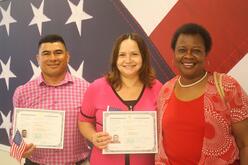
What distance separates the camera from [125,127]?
6.59ft

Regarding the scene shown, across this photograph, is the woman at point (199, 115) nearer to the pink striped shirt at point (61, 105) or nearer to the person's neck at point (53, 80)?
the pink striped shirt at point (61, 105)

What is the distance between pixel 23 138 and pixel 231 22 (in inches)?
57.0

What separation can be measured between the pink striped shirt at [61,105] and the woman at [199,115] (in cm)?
64

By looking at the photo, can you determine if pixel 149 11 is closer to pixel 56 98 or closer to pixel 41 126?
pixel 56 98

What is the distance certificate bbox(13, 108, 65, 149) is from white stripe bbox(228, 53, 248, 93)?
42.9 inches

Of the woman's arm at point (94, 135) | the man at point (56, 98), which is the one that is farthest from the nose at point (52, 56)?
the woman's arm at point (94, 135)

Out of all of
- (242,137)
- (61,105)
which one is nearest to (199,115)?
(242,137)

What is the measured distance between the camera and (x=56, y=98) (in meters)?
2.32

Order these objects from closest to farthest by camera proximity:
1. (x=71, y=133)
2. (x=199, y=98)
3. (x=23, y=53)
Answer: (x=199, y=98), (x=71, y=133), (x=23, y=53)

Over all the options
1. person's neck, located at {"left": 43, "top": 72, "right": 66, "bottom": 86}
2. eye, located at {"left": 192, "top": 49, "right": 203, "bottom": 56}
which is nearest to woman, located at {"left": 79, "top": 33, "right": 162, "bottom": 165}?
person's neck, located at {"left": 43, "top": 72, "right": 66, "bottom": 86}

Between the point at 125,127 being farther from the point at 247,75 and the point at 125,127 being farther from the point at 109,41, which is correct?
the point at 109,41

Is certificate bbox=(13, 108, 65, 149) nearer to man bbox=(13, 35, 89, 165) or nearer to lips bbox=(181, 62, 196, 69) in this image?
man bbox=(13, 35, 89, 165)

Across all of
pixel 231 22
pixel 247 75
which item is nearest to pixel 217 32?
pixel 231 22

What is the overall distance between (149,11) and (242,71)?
31.5 inches
